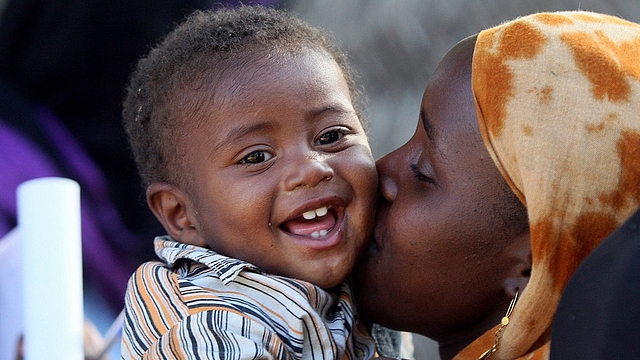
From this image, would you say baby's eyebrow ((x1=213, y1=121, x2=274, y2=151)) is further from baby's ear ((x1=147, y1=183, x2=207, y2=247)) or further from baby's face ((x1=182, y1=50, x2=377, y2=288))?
baby's ear ((x1=147, y1=183, x2=207, y2=247))

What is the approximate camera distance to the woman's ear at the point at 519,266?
1.48 metres

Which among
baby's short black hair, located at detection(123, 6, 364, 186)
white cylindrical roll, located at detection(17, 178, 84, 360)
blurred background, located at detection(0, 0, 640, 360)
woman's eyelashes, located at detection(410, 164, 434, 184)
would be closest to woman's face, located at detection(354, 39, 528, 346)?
woman's eyelashes, located at detection(410, 164, 434, 184)

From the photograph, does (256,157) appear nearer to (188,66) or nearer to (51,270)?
(188,66)

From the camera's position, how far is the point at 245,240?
1682mm

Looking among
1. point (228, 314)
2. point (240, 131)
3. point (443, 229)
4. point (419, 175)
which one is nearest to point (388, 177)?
point (419, 175)

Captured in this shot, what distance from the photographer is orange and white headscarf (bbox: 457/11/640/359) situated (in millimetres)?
1279

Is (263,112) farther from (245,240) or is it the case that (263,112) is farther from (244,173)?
(245,240)

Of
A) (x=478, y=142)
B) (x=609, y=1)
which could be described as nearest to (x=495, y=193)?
(x=478, y=142)

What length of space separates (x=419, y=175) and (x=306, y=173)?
23 cm

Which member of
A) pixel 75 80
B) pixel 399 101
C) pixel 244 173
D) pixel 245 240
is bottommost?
pixel 245 240

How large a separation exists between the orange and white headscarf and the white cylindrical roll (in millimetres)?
943

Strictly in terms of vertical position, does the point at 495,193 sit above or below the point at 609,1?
below

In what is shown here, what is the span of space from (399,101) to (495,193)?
162cm

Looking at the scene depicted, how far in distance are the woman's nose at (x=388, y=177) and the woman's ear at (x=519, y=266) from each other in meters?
0.29
